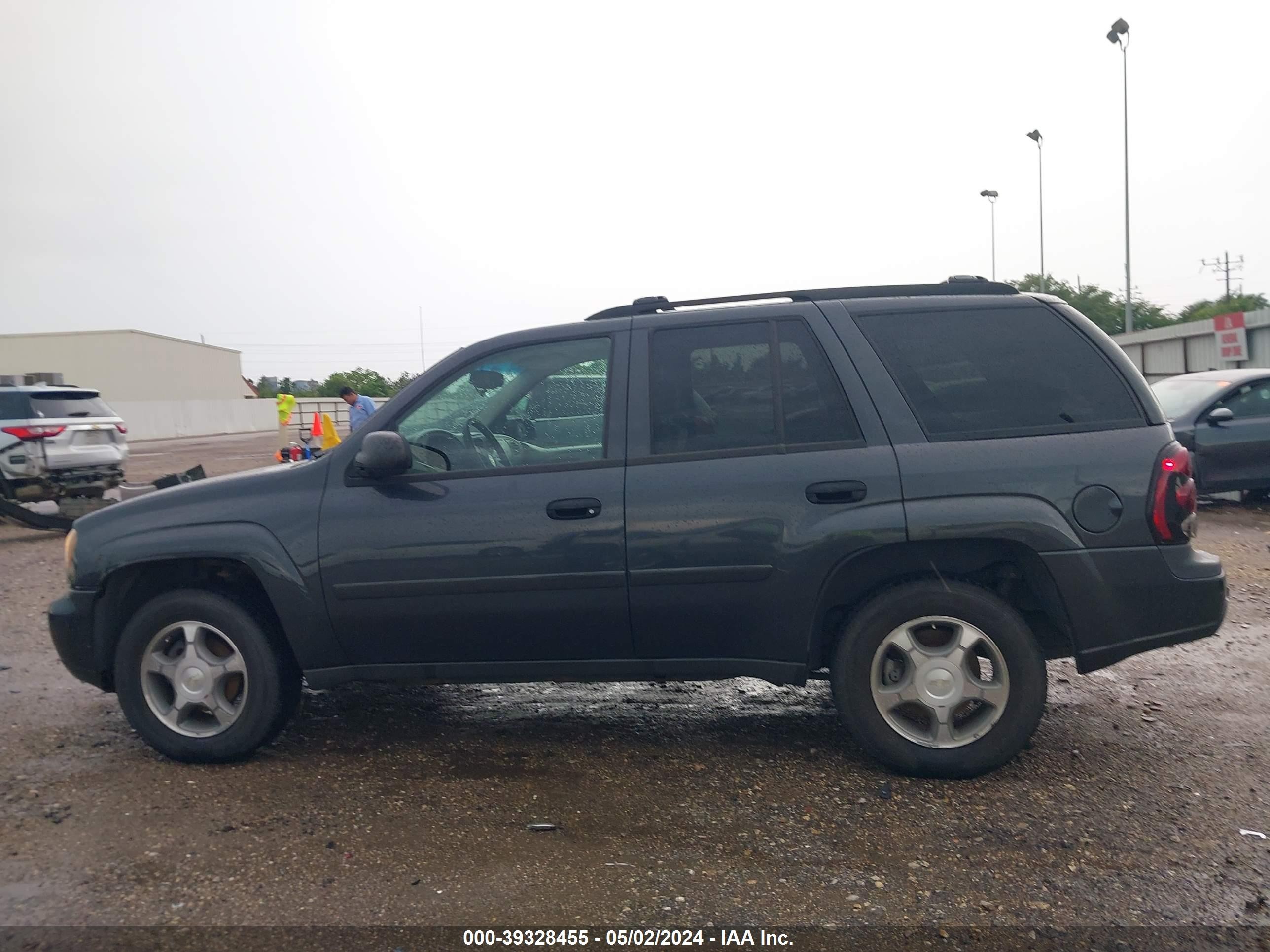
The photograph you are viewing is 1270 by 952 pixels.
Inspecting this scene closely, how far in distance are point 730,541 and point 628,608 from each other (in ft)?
1.59

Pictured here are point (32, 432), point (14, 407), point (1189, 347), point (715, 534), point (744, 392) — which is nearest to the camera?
point (715, 534)

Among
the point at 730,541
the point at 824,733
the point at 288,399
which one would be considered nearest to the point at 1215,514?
the point at 824,733

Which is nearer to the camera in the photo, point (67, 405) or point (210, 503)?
point (210, 503)

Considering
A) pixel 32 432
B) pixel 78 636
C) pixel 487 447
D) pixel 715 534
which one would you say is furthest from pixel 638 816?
pixel 32 432

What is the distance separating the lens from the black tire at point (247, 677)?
4.49m

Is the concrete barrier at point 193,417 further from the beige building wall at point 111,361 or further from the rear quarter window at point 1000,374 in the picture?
the rear quarter window at point 1000,374

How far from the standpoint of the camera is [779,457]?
13.8 ft

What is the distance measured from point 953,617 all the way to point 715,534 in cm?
96

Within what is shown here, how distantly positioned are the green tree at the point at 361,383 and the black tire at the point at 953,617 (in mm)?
53452

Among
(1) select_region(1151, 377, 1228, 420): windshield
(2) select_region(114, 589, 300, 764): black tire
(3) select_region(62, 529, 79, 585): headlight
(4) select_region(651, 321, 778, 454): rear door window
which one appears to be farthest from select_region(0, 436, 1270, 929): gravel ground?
(1) select_region(1151, 377, 1228, 420): windshield

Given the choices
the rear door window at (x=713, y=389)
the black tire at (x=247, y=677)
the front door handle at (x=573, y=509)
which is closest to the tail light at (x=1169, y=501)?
the rear door window at (x=713, y=389)

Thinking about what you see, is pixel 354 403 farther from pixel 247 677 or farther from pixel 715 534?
pixel 715 534

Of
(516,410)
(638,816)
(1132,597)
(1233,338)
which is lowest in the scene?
(638,816)

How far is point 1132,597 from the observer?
13.2 feet
